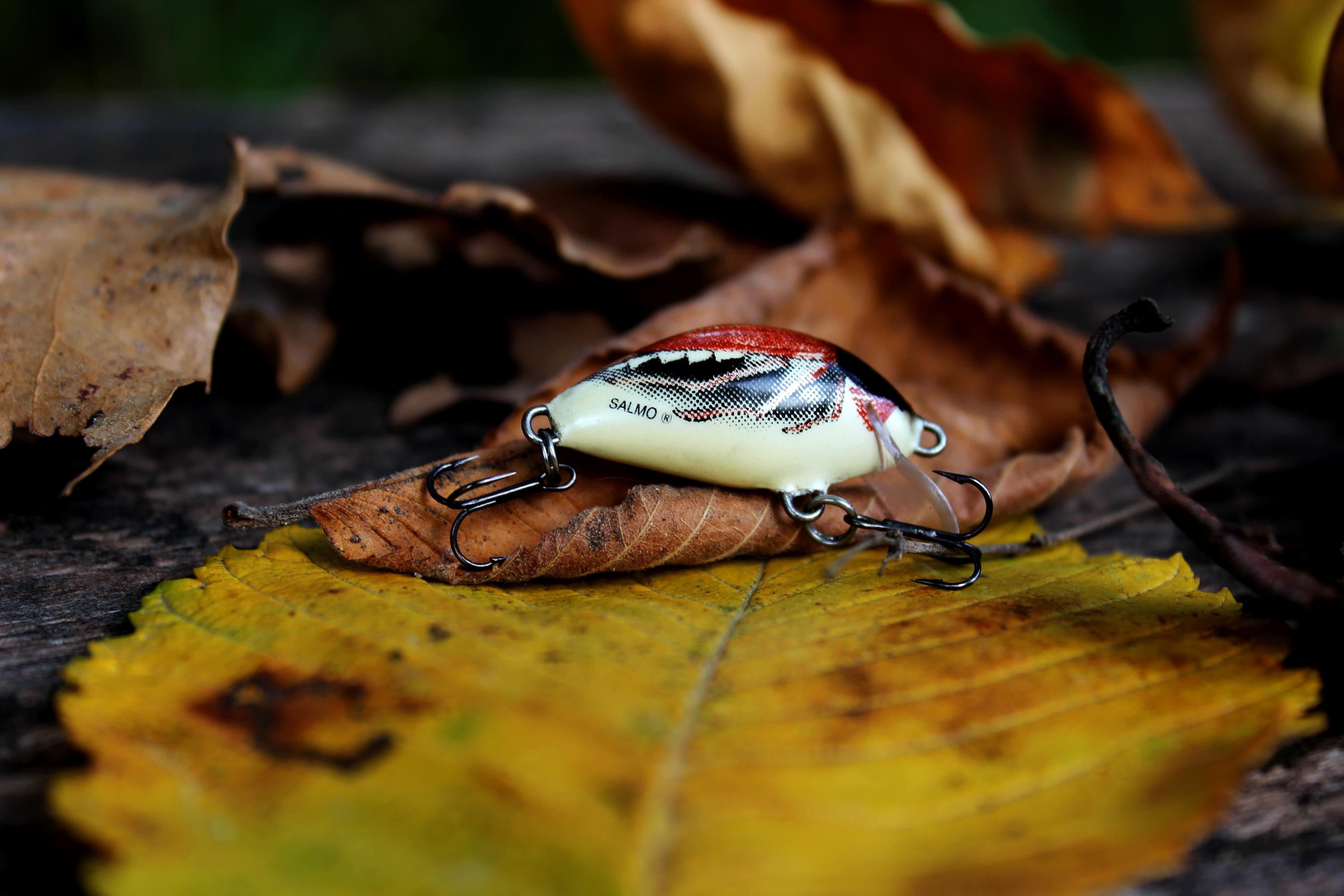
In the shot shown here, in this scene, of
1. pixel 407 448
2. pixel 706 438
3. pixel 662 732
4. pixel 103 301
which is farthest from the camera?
pixel 407 448

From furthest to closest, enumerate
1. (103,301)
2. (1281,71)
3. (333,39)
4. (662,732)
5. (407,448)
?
(333,39), (1281,71), (407,448), (103,301), (662,732)

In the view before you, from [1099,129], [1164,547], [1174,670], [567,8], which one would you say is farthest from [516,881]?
[1099,129]

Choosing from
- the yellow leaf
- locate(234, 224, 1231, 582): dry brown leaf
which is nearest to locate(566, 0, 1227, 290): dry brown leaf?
locate(234, 224, 1231, 582): dry brown leaf

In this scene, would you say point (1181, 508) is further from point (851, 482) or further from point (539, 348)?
point (539, 348)

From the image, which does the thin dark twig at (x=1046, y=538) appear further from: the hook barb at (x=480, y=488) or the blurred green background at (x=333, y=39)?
the blurred green background at (x=333, y=39)

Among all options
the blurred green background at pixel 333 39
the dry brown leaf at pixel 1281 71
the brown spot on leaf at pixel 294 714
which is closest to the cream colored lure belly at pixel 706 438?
the brown spot on leaf at pixel 294 714

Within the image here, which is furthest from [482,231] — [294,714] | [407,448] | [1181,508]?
[1181,508]
